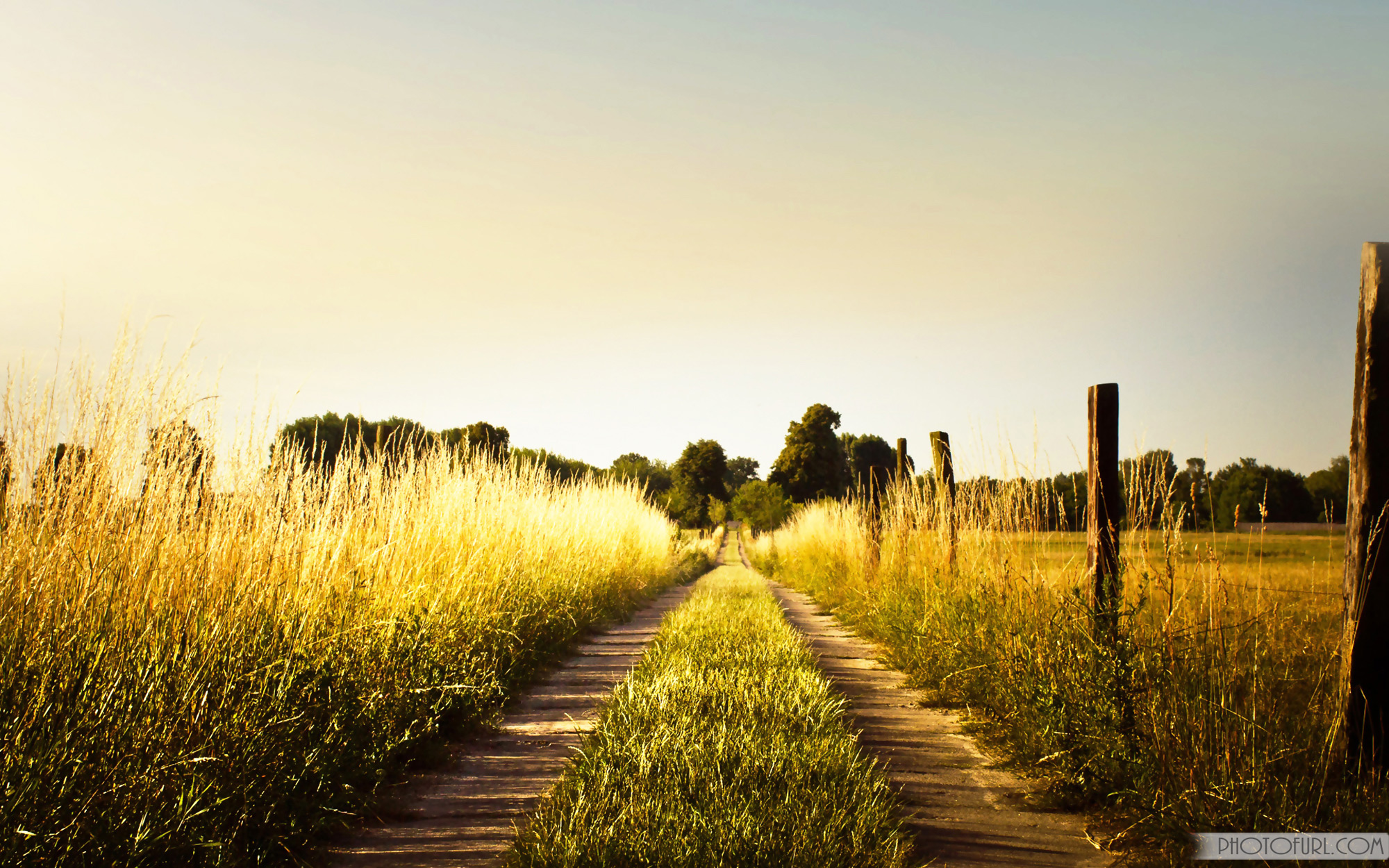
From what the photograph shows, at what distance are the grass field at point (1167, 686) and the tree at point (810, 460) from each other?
3980 cm

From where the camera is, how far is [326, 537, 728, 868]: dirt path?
7.75ft

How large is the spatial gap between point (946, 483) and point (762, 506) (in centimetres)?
2399

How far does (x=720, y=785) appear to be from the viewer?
2.53m

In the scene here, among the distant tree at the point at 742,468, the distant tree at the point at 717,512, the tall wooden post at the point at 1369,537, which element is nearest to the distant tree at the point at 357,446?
the tall wooden post at the point at 1369,537

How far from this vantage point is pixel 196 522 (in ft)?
10.6

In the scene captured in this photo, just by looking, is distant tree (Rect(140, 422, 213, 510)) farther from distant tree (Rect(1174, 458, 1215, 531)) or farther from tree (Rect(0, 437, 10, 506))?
distant tree (Rect(1174, 458, 1215, 531))

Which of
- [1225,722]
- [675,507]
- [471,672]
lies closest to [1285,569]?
[1225,722]

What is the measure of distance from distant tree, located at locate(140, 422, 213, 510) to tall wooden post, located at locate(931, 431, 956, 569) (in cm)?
496

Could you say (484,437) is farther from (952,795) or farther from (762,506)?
(952,795)

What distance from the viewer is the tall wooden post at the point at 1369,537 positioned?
2.51 meters

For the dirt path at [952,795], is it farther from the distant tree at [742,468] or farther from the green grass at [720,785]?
the distant tree at [742,468]

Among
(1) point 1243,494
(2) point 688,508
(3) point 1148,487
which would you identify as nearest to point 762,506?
(2) point 688,508

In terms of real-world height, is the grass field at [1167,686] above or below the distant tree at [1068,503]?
below

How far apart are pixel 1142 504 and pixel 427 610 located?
3860mm
